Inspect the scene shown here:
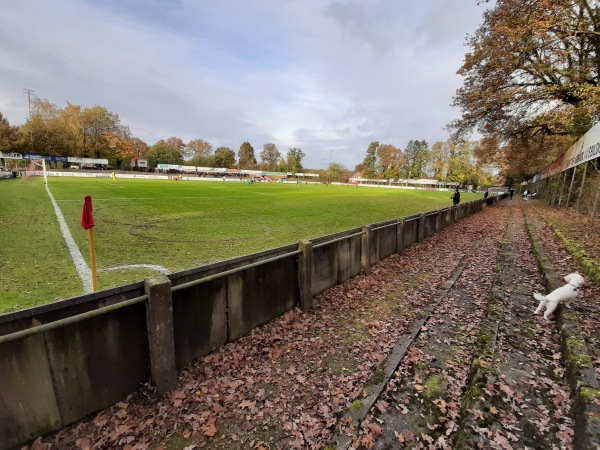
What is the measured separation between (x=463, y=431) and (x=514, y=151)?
31.8 m

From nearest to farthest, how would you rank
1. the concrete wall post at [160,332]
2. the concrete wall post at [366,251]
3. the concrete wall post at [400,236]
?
the concrete wall post at [160,332] < the concrete wall post at [366,251] < the concrete wall post at [400,236]

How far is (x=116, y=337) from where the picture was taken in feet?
Result: 10.1

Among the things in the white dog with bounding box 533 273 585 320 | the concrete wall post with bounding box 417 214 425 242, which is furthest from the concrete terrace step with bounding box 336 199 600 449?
the concrete wall post with bounding box 417 214 425 242

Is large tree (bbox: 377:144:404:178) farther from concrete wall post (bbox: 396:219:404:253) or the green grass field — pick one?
concrete wall post (bbox: 396:219:404:253)

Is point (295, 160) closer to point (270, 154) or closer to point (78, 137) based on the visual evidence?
point (270, 154)

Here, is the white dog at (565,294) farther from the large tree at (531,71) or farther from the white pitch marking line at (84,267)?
the large tree at (531,71)

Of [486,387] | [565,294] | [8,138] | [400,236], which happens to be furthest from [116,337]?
[8,138]

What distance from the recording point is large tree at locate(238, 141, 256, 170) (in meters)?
142

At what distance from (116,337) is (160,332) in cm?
41

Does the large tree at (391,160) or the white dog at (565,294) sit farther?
the large tree at (391,160)

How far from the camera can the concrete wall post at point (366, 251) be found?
7.66 metres

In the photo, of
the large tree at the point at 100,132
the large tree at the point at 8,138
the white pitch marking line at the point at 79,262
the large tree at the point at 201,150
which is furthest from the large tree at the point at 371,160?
the white pitch marking line at the point at 79,262

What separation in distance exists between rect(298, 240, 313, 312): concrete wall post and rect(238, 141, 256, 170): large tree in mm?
140592

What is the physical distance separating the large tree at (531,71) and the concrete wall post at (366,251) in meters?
10.4
